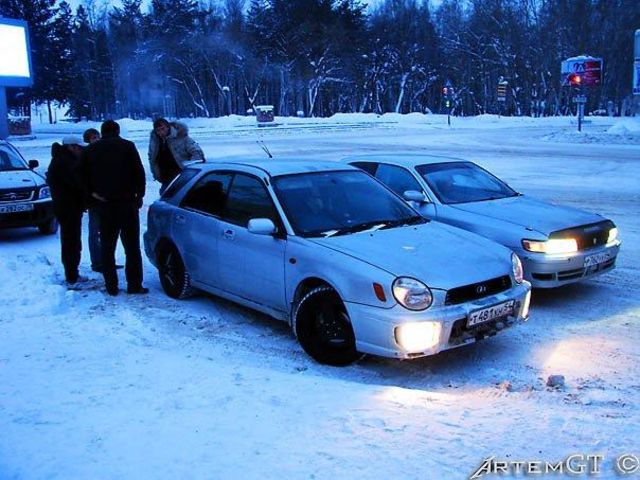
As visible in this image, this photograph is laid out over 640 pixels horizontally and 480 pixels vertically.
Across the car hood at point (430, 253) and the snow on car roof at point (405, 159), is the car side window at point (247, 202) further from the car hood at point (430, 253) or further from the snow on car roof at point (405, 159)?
the snow on car roof at point (405, 159)

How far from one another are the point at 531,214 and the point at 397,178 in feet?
5.38

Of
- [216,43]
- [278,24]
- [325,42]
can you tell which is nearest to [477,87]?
[325,42]

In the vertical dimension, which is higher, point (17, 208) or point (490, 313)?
point (17, 208)

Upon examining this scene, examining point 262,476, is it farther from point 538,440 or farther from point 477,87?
point 477,87

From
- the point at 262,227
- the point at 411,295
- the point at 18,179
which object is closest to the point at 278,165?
→ the point at 262,227

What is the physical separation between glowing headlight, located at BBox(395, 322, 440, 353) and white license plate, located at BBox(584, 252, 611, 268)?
106 inches

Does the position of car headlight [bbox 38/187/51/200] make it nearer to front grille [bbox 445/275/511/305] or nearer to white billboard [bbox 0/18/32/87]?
front grille [bbox 445/275/511/305]

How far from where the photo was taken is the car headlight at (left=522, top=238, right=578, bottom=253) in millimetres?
6352

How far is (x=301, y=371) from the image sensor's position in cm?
481

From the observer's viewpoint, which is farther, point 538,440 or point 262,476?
point 538,440

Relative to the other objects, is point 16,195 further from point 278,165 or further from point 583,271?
point 583,271

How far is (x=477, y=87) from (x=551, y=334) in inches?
3071

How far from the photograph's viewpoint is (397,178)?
7.88 metres

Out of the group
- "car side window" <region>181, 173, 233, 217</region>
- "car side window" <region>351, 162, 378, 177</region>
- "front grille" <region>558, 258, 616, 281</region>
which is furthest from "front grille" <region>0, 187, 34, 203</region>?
"front grille" <region>558, 258, 616, 281</region>
